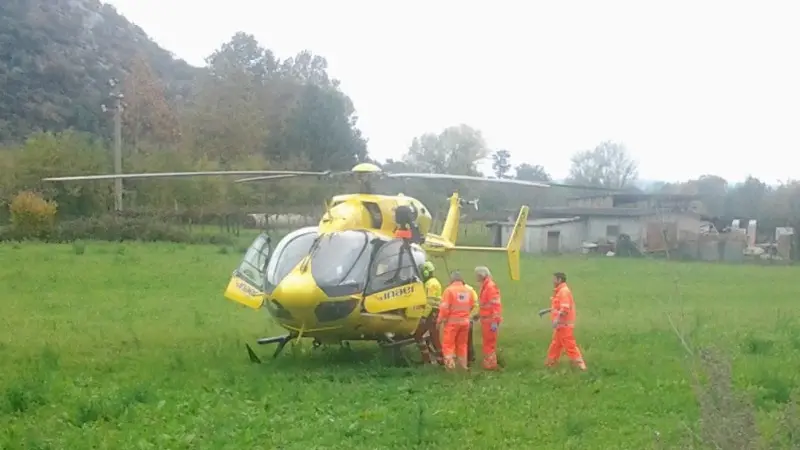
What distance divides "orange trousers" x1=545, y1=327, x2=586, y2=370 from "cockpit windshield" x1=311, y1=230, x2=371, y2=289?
2.70 meters

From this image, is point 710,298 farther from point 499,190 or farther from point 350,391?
point 499,190

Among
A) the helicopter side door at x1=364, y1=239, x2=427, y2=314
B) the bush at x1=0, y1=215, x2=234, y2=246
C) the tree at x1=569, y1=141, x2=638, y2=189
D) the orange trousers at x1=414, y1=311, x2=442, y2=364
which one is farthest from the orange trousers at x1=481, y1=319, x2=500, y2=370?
the bush at x1=0, y1=215, x2=234, y2=246

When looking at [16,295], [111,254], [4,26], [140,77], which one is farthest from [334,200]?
[4,26]

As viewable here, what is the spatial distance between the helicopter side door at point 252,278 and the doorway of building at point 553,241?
32679 millimetres

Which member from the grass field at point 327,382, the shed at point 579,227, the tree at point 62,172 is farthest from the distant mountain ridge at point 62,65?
the grass field at point 327,382

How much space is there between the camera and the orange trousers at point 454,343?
39.3 ft

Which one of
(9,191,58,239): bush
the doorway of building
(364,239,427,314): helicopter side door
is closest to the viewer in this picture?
(364,239,427,314): helicopter side door

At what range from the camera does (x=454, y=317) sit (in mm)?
12008

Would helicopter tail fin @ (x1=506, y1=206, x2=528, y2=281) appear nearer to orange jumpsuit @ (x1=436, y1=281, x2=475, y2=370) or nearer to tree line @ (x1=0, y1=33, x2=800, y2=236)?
orange jumpsuit @ (x1=436, y1=281, x2=475, y2=370)

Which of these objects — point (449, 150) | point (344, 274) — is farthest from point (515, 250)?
point (449, 150)

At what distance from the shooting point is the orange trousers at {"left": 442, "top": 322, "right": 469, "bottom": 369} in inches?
472

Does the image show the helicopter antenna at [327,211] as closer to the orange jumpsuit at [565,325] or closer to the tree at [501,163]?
the orange jumpsuit at [565,325]

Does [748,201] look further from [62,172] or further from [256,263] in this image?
[256,263]

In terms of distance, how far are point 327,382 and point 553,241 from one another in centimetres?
3539
